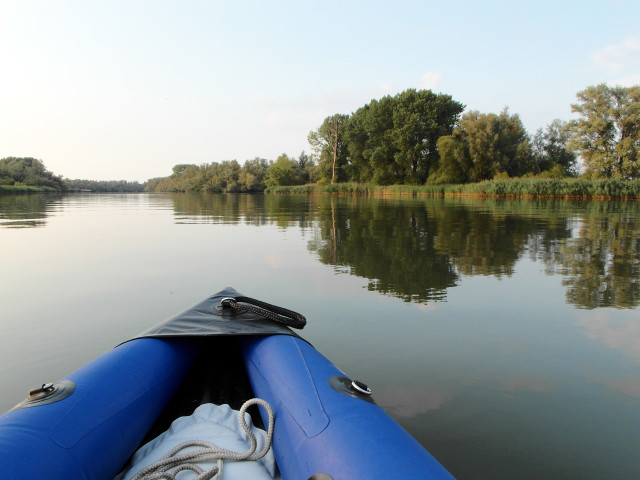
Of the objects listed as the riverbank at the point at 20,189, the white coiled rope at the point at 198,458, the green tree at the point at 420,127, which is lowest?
the white coiled rope at the point at 198,458

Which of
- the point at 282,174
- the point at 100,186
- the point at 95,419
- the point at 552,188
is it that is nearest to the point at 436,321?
the point at 95,419

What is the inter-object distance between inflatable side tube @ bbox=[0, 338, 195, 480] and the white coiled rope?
0.19 m

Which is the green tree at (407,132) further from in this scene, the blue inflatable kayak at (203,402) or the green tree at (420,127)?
the blue inflatable kayak at (203,402)

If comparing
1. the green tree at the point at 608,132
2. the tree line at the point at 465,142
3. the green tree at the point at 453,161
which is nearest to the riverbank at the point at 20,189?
the tree line at the point at 465,142

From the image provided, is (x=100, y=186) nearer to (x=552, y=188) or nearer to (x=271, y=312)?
(x=552, y=188)

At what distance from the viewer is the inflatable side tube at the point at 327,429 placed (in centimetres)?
129

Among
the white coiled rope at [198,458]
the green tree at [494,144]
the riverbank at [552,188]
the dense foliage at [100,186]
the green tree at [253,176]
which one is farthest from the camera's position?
the dense foliage at [100,186]

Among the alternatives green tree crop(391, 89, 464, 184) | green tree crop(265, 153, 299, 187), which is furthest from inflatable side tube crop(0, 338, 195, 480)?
green tree crop(265, 153, 299, 187)

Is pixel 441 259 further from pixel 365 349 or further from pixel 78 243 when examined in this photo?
pixel 78 243

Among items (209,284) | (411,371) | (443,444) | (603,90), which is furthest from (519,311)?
(603,90)

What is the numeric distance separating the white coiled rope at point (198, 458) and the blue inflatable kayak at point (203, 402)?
9 cm

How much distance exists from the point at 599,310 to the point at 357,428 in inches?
159

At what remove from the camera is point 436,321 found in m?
3.95

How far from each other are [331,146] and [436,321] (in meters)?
59.0
